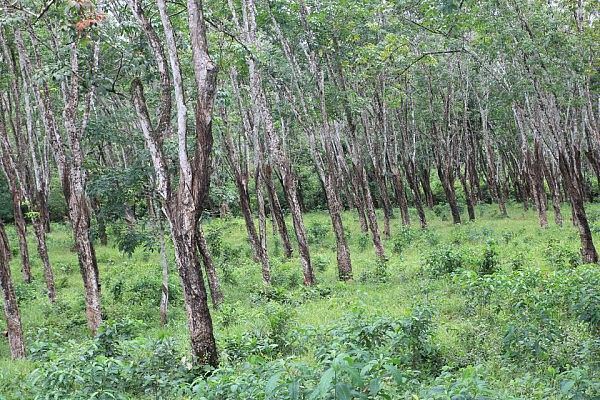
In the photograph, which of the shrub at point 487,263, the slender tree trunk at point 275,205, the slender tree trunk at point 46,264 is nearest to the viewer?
the shrub at point 487,263

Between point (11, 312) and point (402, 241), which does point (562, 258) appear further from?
point (11, 312)

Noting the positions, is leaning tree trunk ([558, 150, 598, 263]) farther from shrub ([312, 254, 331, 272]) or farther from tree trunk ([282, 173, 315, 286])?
shrub ([312, 254, 331, 272])

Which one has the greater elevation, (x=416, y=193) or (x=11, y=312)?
(x=416, y=193)

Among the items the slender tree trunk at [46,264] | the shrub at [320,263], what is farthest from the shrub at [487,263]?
the slender tree trunk at [46,264]

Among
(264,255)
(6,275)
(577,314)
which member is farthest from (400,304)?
(6,275)

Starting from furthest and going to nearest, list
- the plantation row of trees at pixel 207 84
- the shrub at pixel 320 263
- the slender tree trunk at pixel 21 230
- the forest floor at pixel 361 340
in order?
the shrub at pixel 320 263, the slender tree trunk at pixel 21 230, the plantation row of trees at pixel 207 84, the forest floor at pixel 361 340

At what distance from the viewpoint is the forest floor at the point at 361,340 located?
5.59 metres

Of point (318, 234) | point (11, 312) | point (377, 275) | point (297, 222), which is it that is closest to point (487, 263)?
point (377, 275)

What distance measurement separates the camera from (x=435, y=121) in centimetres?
2919

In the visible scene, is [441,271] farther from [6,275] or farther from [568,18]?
[6,275]

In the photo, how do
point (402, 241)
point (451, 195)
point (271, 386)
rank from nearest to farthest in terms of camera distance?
point (271, 386) → point (402, 241) → point (451, 195)

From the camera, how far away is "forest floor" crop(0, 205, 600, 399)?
559 centimetres

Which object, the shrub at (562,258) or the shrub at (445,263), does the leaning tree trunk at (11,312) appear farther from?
the shrub at (562,258)

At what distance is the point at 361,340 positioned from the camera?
7.26m
